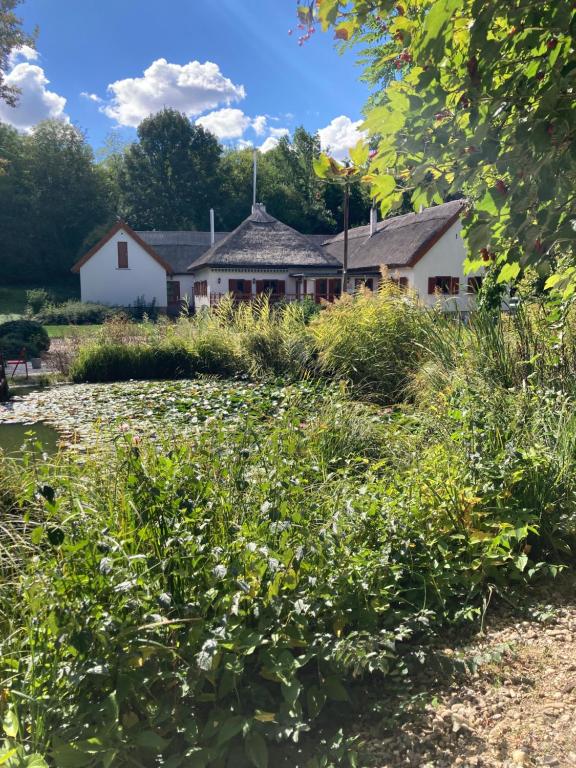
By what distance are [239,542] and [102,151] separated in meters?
76.7

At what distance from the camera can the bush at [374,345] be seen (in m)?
7.77

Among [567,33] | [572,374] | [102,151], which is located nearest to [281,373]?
[572,374]

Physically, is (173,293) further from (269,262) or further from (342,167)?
(342,167)

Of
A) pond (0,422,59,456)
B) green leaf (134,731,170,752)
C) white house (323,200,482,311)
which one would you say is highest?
white house (323,200,482,311)

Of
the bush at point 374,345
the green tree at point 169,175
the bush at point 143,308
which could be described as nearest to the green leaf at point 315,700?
the bush at point 374,345

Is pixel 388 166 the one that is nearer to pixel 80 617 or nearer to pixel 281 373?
pixel 80 617

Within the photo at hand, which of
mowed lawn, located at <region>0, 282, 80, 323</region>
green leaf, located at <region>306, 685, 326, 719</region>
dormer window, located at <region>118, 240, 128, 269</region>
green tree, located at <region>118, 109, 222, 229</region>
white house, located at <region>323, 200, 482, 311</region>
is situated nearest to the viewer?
green leaf, located at <region>306, 685, 326, 719</region>

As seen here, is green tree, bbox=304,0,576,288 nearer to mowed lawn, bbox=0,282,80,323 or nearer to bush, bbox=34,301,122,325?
bush, bbox=34,301,122,325

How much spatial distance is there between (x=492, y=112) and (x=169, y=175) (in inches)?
2181

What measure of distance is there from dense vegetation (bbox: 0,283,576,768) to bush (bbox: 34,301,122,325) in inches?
1045

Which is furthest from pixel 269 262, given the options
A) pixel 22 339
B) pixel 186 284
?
pixel 22 339

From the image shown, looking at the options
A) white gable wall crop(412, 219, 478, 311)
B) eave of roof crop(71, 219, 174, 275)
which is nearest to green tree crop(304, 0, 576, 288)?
white gable wall crop(412, 219, 478, 311)

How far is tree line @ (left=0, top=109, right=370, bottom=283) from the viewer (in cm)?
4475

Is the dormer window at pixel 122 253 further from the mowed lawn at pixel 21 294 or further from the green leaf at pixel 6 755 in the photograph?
the green leaf at pixel 6 755
